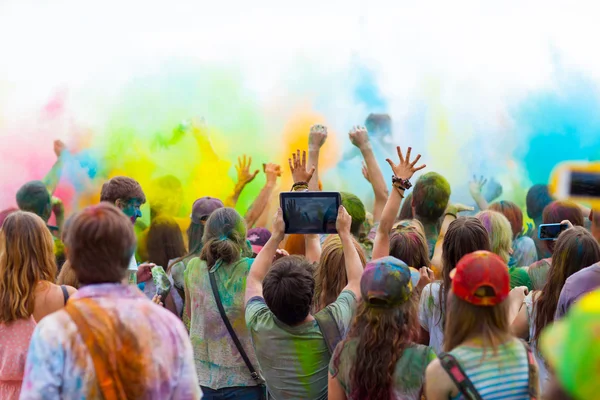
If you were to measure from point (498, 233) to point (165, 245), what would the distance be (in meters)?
2.30

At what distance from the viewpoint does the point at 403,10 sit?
7.77m

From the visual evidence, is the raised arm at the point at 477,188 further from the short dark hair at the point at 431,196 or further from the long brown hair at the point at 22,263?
the long brown hair at the point at 22,263

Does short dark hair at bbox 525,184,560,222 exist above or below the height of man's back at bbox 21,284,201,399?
below

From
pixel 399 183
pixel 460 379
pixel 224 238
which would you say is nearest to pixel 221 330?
pixel 224 238

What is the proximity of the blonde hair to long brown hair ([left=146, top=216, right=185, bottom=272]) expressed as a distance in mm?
2147

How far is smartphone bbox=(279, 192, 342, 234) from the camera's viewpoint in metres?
3.40

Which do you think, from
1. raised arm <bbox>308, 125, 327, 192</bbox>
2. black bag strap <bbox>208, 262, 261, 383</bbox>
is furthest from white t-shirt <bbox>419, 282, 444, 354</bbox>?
raised arm <bbox>308, 125, 327, 192</bbox>

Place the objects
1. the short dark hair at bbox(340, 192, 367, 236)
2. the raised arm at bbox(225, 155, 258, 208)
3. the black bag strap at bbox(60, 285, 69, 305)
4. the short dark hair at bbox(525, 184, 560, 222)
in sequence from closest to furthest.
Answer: the black bag strap at bbox(60, 285, 69, 305), the short dark hair at bbox(340, 192, 367, 236), the short dark hair at bbox(525, 184, 560, 222), the raised arm at bbox(225, 155, 258, 208)

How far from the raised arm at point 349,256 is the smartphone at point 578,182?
5.60 ft

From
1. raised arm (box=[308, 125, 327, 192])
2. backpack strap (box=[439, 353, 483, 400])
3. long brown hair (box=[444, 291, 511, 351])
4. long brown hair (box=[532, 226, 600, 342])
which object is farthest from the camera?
raised arm (box=[308, 125, 327, 192])

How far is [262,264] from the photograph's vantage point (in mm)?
3375

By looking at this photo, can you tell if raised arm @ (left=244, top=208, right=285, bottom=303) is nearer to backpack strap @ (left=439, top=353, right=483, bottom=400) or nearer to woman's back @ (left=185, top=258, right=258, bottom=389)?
woman's back @ (left=185, top=258, right=258, bottom=389)

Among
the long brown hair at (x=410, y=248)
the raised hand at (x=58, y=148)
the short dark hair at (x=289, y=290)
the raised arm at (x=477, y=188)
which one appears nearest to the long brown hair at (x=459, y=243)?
the long brown hair at (x=410, y=248)

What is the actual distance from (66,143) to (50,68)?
Result: 816mm
